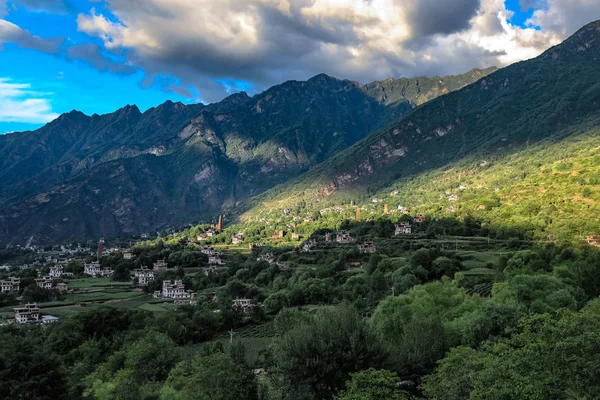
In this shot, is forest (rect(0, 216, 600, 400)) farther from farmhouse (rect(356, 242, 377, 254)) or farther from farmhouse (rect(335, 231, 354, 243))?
farmhouse (rect(335, 231, 354, 243))

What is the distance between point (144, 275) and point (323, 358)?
70.5m

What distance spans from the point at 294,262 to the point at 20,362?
205 feet

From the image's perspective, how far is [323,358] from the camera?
25.2 meters

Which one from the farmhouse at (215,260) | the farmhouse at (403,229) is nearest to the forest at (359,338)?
the farmhouse at (403,229)

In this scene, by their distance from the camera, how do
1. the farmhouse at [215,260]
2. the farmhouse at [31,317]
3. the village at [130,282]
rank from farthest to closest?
1. the farmhouse at [215,260]
2. the village at [130,282]
3. the farmhouse at [31,317]

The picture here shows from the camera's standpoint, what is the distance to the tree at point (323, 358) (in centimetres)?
2491

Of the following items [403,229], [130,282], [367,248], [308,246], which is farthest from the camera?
[308,246]

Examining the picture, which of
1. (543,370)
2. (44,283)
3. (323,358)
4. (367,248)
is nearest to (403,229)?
(367,248)

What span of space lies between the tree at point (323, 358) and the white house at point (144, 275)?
60814 millimetres

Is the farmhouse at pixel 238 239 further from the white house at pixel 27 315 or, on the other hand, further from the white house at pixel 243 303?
the white house at pixel 27 315

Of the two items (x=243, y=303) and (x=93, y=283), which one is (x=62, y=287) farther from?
(x=243, y=303)

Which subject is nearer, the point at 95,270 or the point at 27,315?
the point at 27,315

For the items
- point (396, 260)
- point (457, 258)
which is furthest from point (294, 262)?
point (457, 258)

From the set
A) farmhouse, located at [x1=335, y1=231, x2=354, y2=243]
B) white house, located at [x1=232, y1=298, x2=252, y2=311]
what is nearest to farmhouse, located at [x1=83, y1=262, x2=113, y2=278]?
white house, located at [x1=232, y1=298, x2=252, y2=311]
